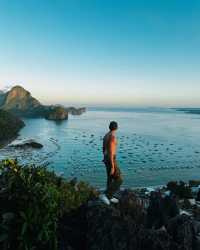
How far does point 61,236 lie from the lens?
5656 millimetres

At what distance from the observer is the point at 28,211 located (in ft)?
17.0

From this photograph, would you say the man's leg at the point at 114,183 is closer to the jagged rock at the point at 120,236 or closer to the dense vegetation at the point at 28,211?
the dense vegetation at the point at 28,211

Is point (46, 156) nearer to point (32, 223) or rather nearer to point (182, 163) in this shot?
point (182, 163)

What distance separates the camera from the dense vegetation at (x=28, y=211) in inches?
202

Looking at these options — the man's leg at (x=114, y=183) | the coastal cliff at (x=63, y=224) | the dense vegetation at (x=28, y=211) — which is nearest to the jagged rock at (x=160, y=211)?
the coastal cliff at (x=63, y=224)

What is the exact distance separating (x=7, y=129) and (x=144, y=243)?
55189 mm

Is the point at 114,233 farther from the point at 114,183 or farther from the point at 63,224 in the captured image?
the point at 114,183

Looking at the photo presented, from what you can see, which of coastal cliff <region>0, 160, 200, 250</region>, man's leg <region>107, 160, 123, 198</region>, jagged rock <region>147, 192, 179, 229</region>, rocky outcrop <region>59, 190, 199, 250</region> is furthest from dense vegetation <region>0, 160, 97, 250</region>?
man's leg <region>107, 160, 123, 198</region>

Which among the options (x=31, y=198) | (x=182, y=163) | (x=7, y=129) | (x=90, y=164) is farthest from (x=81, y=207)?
(x=7, y=129)

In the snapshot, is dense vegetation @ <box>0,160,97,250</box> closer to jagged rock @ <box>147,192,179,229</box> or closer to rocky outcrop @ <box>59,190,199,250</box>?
rocky outcrop @ <box>59,190,199,250</box>

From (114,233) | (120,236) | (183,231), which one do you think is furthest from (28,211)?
(183,231)

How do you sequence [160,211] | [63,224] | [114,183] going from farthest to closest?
[114,183], [160,211], [63,224]

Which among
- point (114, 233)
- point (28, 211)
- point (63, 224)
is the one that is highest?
point (28, 211)

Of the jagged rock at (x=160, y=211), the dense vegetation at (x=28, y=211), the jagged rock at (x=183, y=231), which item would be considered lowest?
the jagged rock at (x=160, y=211)
